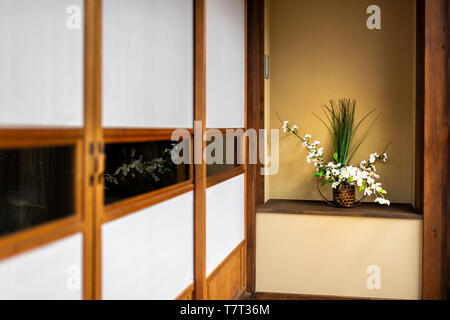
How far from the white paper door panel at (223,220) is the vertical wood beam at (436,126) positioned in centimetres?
109

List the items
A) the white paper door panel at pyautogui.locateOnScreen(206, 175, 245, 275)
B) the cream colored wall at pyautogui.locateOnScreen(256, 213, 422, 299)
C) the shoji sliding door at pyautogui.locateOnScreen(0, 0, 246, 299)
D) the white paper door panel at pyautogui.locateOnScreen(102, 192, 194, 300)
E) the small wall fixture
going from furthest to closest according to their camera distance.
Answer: the small wall fixture, the cream colored wall at pyautogui.locateOnScreen(256, 213, 422, 299), the white paper door panel at pyautogui.locateOnScreen(206, 175, 245, 275), the white paper door panel at pyautogui.locateOnScreen(102, 192, 194, 300), the shoji sliding door at pyautogui.locateOnScreen(0, 0, 246, 299)

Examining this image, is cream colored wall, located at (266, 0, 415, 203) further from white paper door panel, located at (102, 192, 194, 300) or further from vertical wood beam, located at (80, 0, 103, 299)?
vertical wood beam, located at (80, 0, 103, 299)

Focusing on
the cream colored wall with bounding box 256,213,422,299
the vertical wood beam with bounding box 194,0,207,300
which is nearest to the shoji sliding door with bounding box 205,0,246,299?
the vertical wood beam with bounding box 194,0,207,300

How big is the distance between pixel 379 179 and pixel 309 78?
0.84 m

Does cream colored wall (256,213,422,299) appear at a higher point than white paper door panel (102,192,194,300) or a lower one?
lower

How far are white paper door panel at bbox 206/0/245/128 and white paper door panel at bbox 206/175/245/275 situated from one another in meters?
0.33

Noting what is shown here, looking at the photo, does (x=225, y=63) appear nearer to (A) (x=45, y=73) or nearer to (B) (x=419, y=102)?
(B) (x=419, y=102)

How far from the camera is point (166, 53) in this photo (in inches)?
71.1

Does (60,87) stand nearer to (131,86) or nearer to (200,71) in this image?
(131,86)

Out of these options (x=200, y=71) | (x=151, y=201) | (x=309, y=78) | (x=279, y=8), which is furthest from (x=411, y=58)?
(x=151, y=201)

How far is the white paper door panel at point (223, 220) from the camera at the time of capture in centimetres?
226

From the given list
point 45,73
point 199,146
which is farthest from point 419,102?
point 45,73

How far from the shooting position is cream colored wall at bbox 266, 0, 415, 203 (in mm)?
3248

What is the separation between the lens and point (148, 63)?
167 cm
